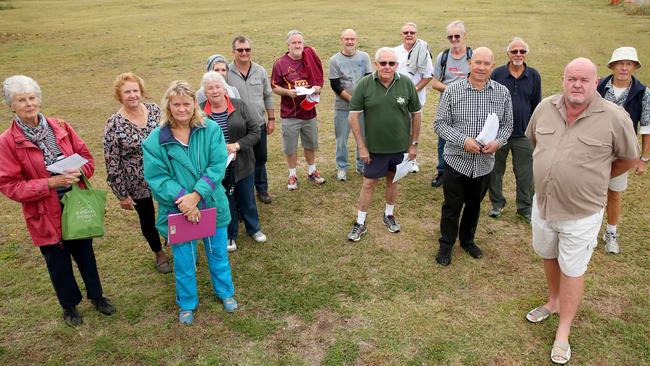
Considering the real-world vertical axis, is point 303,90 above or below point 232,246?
above

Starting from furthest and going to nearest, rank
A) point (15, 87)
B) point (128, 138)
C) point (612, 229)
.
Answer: point (612, 229) < point (128, 138) < point (15, 87)

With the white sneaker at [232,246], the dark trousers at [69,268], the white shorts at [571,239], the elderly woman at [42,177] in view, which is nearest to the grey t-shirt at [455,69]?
the white shorts at [571,239]

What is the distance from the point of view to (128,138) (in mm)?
4293

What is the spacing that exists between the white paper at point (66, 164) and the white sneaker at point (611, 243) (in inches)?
204

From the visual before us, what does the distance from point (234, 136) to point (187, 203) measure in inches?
49.6

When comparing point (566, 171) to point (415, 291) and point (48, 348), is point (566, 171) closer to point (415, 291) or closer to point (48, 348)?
point (415, 291)

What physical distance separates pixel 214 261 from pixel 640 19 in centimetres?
2540

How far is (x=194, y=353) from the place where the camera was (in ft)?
12.5

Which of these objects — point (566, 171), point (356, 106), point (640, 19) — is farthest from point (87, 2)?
point (566, 171)

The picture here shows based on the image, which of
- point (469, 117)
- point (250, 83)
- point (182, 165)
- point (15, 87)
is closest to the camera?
point (15, 87)

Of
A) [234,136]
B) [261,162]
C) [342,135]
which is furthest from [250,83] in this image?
[342,135]

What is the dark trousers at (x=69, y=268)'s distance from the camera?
3.97 metres

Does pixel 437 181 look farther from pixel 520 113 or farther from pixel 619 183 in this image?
pixel 619 183

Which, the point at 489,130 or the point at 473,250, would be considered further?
the point at 473,250
